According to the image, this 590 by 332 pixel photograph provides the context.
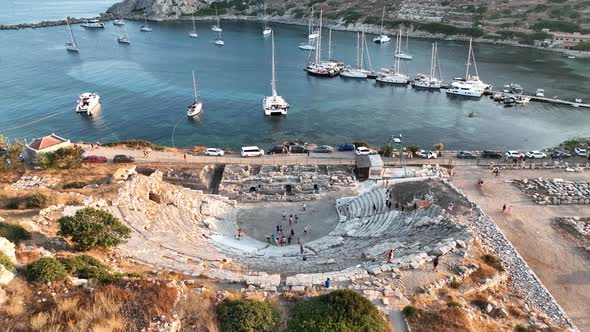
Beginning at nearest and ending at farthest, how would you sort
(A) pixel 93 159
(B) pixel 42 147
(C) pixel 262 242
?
(C) pixel 262 242 < (B) pixel 42 147 < (A) pixel 93 159

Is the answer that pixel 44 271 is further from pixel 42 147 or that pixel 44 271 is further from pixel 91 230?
pixel 42 147

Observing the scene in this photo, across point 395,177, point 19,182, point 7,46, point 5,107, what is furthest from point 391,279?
point 7,46

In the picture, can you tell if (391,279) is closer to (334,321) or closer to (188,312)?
(334,321)

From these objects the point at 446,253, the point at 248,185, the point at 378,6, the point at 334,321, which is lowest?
the point at 248,185

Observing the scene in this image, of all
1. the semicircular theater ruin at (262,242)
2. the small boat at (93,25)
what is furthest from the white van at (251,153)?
the small boat at (93,25)

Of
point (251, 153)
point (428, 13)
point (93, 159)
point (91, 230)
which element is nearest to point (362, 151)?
point (251, 153)

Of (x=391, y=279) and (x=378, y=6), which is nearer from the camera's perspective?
(x=391, y=279)
